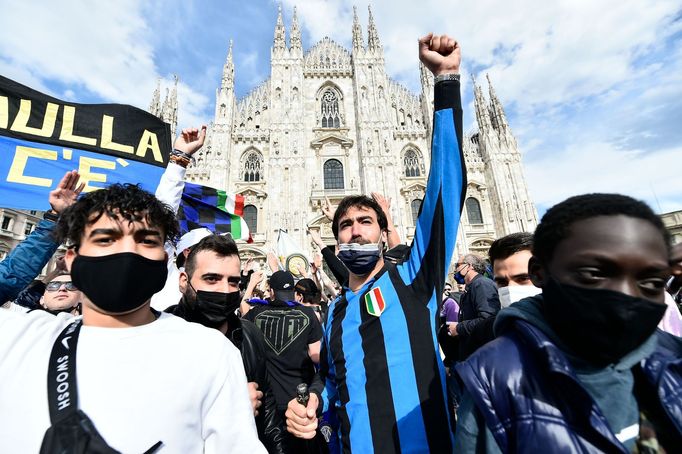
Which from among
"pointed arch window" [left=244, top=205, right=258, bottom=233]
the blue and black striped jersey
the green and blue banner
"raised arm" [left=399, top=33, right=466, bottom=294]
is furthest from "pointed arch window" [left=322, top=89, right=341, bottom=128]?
the blue and black striped jersey

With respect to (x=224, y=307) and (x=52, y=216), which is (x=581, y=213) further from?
(x=52, y=216)

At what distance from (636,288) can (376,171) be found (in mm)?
19532

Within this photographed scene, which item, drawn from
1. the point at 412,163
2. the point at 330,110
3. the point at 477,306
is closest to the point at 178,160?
the point at 477,306

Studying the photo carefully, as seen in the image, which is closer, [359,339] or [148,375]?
[148,375]

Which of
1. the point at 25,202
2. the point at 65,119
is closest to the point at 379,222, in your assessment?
the point at 25,202

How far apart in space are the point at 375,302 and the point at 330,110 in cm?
2283

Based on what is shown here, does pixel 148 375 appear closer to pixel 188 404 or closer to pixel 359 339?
pixel 188 404

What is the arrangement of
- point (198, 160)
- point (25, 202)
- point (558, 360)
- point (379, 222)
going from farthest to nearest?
point (198, 160), point (25, 202), point (379, 222), point (558, 360)

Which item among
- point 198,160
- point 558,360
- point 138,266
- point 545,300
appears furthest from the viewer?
point 198,160

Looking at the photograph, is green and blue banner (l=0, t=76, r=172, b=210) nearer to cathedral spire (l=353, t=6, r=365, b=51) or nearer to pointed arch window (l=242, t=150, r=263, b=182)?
pointed arch window (l=242, t=150, r=263, b=182)

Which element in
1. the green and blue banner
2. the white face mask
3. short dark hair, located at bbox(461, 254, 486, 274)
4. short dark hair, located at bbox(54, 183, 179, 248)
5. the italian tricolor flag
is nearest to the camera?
→ short dark hair, located at bbox(54, 183, 179, 248)

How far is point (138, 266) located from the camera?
3.98 feet

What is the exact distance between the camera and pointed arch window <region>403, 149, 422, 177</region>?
2147 centimetres

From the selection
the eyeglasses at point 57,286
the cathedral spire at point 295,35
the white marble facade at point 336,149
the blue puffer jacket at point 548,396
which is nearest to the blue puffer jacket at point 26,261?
the eyeglasses at point 57,286
